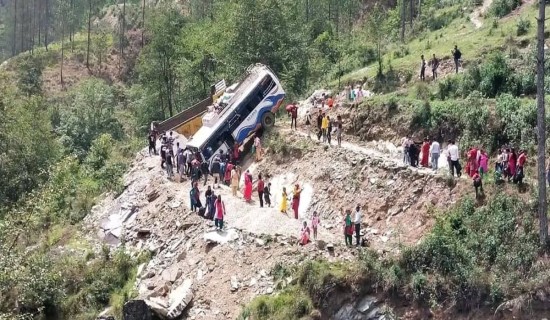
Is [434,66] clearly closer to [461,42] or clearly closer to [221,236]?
[461,42]

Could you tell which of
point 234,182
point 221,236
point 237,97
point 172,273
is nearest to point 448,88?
point 237,97

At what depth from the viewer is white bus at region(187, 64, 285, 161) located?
26.9 meters

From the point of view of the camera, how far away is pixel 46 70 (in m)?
70.6

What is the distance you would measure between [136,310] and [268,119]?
1178cm

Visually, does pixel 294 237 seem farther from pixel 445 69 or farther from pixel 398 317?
pixel 445 69

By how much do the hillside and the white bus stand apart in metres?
0.90

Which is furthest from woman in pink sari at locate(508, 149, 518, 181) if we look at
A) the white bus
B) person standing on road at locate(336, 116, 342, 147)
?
the white bus

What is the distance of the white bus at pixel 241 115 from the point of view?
2686 centimetres

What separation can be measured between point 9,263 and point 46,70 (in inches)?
2163

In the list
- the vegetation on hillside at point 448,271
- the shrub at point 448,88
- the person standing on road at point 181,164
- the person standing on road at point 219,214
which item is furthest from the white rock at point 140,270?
the shrub at point 448,88

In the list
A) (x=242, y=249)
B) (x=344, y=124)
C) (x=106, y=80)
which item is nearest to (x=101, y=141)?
(x=344, y=124)

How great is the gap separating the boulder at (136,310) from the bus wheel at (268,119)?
11.4m

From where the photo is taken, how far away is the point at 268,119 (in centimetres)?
2806

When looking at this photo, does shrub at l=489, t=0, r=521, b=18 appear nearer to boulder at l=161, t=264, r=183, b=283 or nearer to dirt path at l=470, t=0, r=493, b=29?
dirt path at l=470, t=0, r=493, b=29
